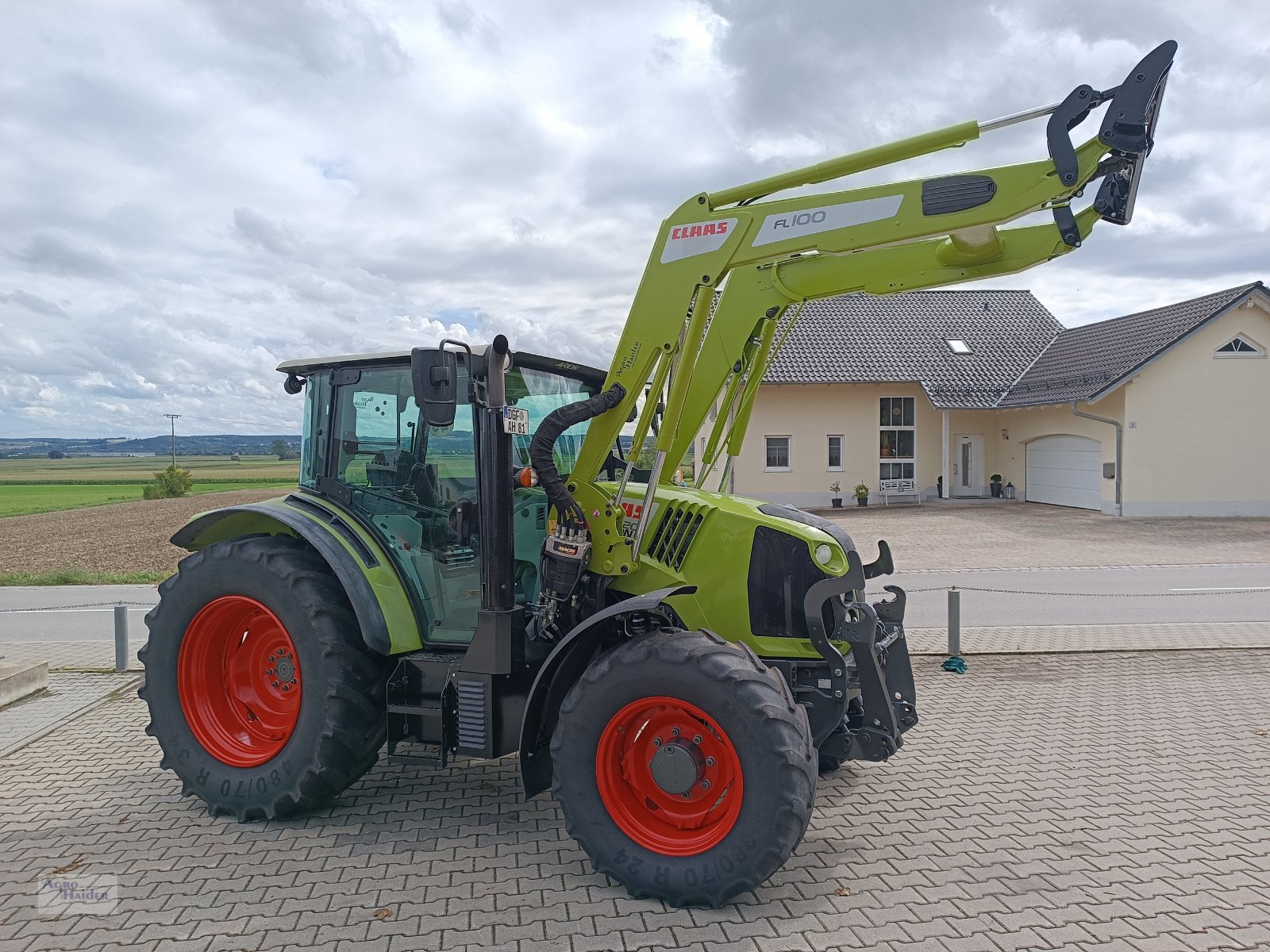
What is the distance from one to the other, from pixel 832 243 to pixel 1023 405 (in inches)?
880

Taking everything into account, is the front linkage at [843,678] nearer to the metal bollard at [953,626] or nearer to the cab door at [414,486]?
the cab door at [414,486]

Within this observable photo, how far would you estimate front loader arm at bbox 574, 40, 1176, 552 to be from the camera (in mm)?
3600

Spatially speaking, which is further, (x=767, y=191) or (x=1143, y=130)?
(x=767, y=191)

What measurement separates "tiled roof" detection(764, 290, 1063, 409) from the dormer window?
5.79m

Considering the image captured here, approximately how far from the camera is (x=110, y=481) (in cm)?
5231

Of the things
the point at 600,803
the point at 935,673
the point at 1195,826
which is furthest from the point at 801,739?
the point at 935,673

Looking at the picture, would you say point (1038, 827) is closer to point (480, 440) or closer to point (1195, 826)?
point (1195, 826)

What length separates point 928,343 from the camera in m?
27.8

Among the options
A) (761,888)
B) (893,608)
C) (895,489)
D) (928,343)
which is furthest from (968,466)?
(761,888)

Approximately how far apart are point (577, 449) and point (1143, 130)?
3.05m

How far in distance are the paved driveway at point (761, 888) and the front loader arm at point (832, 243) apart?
1.74 m

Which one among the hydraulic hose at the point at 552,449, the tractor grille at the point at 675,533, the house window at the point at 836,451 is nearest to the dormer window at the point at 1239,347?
the house window at the point at 836,451

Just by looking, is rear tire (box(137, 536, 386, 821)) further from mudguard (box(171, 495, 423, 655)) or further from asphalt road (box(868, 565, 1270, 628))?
asphalt road (box(868, 565, 1270, 628))

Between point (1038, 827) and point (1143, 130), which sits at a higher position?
point (1143, 130)
